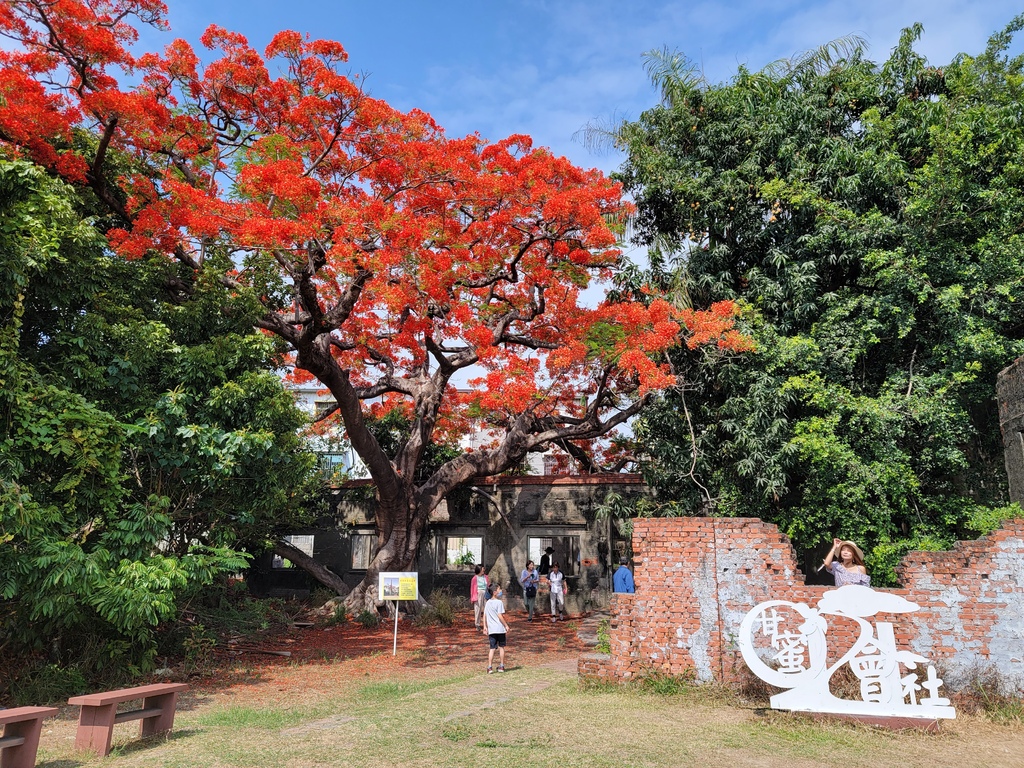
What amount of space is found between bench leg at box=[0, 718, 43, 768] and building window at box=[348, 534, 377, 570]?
44.3 ft

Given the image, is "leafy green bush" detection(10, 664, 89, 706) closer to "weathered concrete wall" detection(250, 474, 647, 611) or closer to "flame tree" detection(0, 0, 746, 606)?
"flame tree" detection(0, 0, 746, 606)

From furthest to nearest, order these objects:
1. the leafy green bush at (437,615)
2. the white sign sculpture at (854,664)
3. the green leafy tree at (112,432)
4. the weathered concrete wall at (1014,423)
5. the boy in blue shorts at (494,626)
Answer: the leafy green bush at (437,615)
the boy in blue shorts at (494,626)
the weathered concrete wall at (1014,423)
the green leafy tree at (112,432)
the white sign sculpture at (854,664)

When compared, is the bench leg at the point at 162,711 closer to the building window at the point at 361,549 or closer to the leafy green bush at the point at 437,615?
the leafy green bush at the point at 437,615

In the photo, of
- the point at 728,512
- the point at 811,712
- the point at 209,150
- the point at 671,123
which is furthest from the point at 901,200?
the point at 209,150

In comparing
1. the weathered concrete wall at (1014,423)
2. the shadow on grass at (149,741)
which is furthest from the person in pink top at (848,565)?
the shadow on grass at (149,741)

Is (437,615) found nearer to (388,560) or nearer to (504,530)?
(388,560)

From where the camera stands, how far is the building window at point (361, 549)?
18938 mm

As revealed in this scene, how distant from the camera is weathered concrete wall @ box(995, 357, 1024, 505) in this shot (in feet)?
28.2

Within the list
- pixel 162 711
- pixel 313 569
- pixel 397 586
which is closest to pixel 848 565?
pixel 397 586

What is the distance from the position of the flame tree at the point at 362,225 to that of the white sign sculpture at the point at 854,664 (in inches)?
198

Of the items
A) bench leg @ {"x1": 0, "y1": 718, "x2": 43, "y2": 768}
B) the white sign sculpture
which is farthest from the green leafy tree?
the white sign sculpture

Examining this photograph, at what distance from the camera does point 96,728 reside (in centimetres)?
596

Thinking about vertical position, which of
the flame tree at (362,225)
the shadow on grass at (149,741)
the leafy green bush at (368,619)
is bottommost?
the shadow on grass at (149,741)

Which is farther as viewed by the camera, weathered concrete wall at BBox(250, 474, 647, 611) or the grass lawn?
weathered concrete wall at BBox(250, 474, 647, 611)
